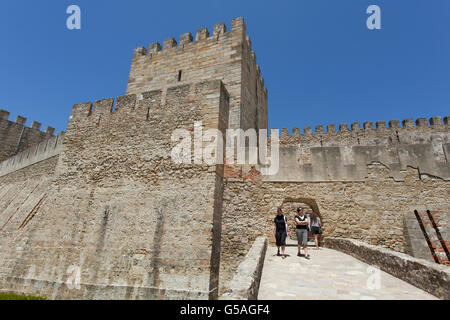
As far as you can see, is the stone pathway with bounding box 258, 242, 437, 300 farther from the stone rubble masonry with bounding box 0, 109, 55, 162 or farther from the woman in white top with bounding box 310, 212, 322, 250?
the stone rubble masonry with bounding box 0, 109, 55, 162

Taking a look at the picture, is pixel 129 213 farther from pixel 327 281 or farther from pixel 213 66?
pixel 213 66

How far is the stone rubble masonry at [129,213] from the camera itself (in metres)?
6.21

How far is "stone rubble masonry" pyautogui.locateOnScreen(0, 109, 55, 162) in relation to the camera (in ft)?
A: 66.4

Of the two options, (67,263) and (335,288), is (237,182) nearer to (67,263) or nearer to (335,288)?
(335,288)

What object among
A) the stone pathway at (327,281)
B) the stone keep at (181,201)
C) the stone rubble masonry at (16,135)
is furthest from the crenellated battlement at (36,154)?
the stone pathway at (327,281)

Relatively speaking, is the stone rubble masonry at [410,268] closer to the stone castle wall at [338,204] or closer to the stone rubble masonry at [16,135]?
the stone castle wall at [338,204]

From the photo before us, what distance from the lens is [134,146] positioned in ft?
26.1

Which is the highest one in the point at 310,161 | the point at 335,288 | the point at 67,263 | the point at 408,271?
the point at 310,161

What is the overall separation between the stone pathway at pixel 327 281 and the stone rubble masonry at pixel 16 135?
941 inches

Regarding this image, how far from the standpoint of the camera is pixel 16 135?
21.0 meters

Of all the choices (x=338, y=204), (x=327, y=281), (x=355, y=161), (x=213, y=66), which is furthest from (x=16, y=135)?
(x=327, y=281)

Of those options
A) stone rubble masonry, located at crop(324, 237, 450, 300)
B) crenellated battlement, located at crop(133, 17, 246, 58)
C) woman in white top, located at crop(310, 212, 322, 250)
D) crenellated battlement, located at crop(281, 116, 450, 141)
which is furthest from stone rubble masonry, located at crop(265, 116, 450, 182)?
crenellated battlement, located at crop(281, 116, 450, 141)

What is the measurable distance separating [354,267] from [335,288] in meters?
1.30
